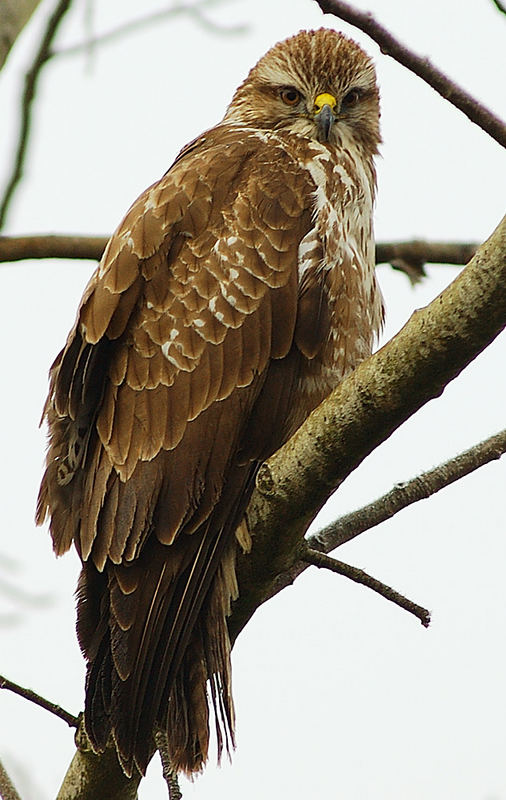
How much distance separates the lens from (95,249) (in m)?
3.69

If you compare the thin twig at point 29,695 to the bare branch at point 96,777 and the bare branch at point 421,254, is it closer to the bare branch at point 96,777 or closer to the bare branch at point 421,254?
the bare branch at point 96,777

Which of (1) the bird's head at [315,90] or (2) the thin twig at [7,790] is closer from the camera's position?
(2) the thin twig at [7,790]

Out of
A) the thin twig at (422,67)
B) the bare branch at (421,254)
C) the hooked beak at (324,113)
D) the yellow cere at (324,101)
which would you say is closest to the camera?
the thin twig at (422,67)

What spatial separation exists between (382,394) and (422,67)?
764 millimetres

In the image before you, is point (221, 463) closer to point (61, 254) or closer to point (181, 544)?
point (181, 544)

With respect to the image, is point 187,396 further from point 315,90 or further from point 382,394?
point 315,90

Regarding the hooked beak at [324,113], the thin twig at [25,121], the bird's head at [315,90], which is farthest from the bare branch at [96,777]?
the bird's head at [315,90]

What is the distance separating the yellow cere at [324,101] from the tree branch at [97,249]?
0.76 m

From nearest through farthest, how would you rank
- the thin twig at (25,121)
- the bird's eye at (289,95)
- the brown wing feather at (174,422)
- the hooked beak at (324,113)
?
1. the brown wing feather at (174,422)
2. the thin twig at (25,121)
3. the hooked beak at (324,113)
4. the bird's eye at (289,95)

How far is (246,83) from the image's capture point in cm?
498

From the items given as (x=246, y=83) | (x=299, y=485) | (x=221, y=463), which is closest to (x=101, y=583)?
(x=221, y=463)

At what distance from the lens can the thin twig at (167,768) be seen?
3.11 metres

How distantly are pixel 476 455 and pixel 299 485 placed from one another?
0.79 metres

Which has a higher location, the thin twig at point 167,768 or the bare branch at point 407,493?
the bare branch at point 407,493
